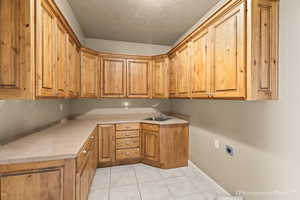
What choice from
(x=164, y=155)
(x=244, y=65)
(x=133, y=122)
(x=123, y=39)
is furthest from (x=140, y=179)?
(x=123, y=39)

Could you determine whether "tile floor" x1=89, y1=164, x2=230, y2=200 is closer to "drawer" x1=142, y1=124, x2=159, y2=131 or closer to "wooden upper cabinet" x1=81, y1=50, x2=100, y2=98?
"drawer" x1=142, y1=124, x2=159, y2=131

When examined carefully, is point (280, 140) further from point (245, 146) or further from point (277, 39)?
point (277, 39)

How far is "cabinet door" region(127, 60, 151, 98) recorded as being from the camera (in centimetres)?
302

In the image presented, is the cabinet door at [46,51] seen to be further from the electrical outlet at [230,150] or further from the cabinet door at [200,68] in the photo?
→ the electrical outlet at [230,150]

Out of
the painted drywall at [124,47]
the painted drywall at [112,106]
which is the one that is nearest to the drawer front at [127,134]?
the painted drywall at [112,106]

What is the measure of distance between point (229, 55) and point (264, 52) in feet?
0.90

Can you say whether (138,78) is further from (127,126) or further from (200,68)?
(200,68)

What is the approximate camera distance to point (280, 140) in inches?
47.1

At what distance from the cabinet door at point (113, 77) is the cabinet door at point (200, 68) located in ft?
5.11

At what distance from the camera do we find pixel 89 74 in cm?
268

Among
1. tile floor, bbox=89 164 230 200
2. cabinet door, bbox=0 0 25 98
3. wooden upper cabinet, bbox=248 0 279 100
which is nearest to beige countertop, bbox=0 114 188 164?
cabinet door, bbox=0 0 25 98

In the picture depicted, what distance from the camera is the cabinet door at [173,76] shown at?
2.65m

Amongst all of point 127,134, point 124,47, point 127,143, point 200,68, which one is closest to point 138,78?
point 124,47

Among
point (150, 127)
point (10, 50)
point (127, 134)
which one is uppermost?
point (10, 50)
